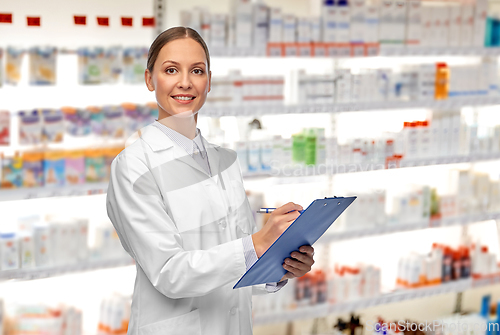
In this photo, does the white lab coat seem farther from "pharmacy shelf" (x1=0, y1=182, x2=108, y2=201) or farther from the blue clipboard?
"pharmacy shelf" (x1=0, y1=182, x2=108, y2=201)

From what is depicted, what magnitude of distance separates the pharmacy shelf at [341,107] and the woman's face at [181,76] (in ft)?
4.85

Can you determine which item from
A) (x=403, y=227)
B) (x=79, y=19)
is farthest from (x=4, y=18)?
(x=403, y=227)

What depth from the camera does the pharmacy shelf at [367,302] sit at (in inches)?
124

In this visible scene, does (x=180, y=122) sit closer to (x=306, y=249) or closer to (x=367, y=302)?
(x=306, y=249)

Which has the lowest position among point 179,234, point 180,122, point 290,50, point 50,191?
point 50,191

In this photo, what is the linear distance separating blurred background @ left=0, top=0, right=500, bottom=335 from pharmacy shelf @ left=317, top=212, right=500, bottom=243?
0.04ft

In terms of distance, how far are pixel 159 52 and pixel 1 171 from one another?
5.09ft

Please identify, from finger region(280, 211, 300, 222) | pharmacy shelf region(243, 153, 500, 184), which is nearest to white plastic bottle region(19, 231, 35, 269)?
pharmacy shelf region(243, 153, 500, 184)

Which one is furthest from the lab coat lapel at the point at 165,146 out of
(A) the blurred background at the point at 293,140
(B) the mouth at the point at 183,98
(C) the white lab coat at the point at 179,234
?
(A) the blurred background at the point at 293,140

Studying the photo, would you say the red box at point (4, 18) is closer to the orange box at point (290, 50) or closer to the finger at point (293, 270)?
the orange box at point (290, 50)

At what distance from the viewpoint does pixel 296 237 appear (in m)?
1.10

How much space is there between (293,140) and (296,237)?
6.70 feet

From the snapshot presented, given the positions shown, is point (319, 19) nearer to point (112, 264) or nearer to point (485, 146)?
point (485, 146)

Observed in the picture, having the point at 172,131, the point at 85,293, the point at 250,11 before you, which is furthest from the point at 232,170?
the point at 85,293
